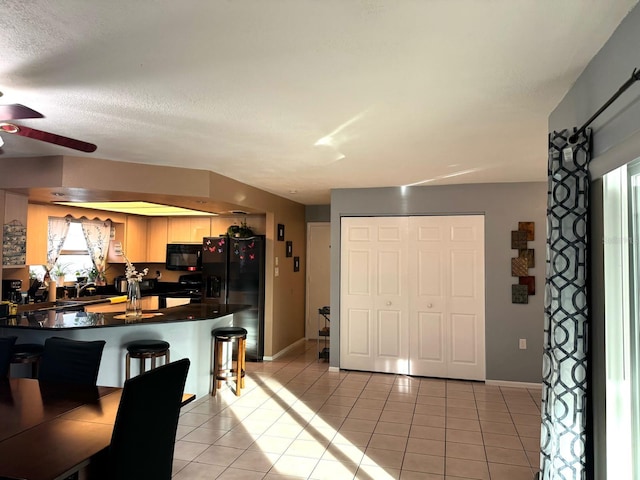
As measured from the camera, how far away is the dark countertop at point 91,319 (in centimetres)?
373

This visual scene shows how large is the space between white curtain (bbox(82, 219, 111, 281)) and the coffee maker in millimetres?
1685

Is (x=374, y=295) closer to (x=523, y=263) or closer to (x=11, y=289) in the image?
(x=523, y=263)

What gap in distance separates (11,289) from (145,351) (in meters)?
2.26

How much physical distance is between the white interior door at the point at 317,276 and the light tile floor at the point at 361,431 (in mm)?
2282

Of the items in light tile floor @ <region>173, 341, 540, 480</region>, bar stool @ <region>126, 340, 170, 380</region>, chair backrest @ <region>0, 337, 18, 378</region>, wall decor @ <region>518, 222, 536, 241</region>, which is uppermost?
wall decor @ <region>518, 222, 536, 241</region>

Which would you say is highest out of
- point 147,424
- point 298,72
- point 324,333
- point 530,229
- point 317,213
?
point 298,72

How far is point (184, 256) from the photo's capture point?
7.00 metres

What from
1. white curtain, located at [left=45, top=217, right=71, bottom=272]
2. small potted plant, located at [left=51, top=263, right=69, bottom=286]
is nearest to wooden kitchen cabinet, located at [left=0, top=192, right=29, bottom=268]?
white curtain, located at [left=45, top=217, right=71, bottom=272]

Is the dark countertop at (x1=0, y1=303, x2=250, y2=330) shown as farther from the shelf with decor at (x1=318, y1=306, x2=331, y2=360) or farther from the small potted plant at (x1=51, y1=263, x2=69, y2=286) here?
the shelf with decor at (x1=318, y1=306, x2=331, y2=360)

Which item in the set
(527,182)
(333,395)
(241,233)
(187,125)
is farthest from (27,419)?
(527,182)

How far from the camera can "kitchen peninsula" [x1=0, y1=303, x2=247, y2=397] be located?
3.83 m

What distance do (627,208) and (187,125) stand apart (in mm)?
2647

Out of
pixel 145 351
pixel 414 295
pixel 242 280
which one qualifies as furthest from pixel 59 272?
pixel 414 295

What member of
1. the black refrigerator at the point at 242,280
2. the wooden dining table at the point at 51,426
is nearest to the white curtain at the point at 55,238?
the black refrigerator at the point at 242,280
